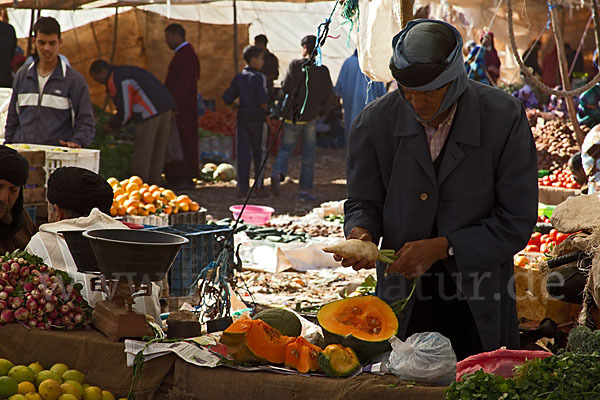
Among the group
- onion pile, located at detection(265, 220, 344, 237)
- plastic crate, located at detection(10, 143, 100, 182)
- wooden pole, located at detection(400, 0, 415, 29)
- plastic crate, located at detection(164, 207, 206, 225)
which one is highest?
wooden pole, located at detection(400, 0, 415, 29)

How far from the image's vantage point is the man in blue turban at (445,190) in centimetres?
261

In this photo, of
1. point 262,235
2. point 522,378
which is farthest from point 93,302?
point 262,235

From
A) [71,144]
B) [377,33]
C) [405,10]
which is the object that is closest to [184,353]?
[405,10]

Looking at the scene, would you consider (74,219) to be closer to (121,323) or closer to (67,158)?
(121,323)

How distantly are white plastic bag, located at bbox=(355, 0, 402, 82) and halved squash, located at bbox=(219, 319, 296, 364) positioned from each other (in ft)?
8.75

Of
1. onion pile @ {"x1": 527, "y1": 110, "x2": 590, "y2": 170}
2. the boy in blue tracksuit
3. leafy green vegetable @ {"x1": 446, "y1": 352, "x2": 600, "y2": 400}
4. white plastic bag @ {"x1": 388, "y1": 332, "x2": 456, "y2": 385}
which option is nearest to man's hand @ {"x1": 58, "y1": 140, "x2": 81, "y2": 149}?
white plastic bag @ {"x1": 388, "y1": 332, "x2": 456, "y2": 385}

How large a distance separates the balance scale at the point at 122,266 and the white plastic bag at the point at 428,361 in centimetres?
90

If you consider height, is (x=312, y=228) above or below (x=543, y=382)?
below

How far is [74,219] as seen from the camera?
3582mm

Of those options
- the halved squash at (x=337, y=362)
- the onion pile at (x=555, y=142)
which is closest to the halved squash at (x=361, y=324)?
the halved squash at (x=337, y=362)

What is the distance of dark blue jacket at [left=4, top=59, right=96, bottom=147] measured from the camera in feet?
21.1

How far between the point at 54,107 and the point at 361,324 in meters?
4.47

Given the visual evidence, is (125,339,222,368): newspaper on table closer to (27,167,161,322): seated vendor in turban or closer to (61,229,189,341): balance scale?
(61,229,189,341): balance scale

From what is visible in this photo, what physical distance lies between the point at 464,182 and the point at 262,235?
498cm
